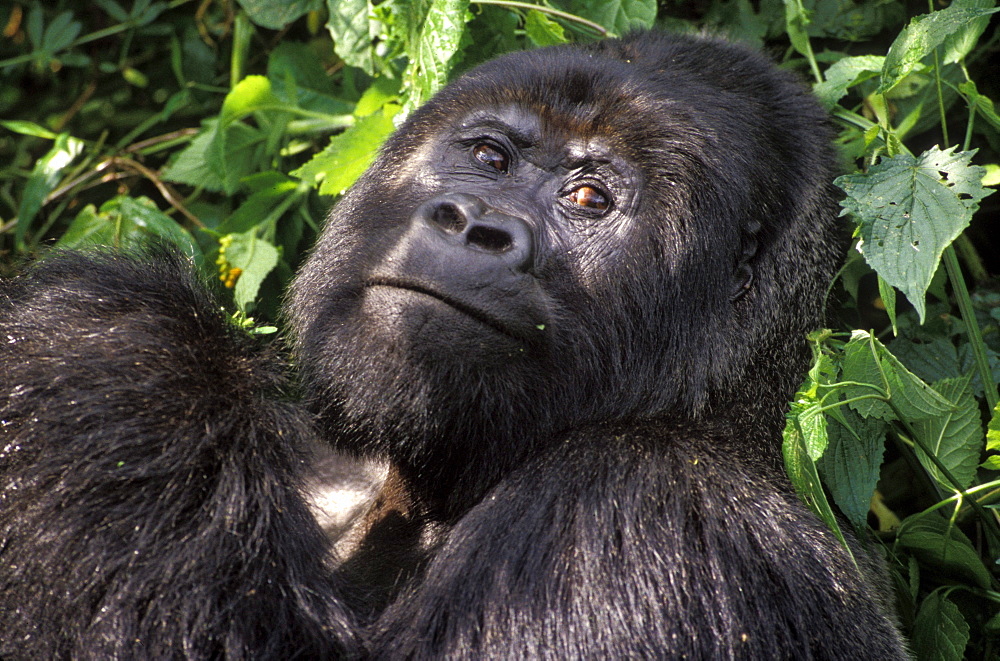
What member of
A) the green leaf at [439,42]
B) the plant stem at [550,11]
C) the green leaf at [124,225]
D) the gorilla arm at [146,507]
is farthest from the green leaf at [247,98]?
the gorilla arm at [146,507]

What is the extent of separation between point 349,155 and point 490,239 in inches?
63.5

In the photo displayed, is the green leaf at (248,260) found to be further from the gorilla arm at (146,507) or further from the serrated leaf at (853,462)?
the serrated leaf at (853,462)

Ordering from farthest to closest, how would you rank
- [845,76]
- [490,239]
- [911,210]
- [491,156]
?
[845,76] → [491,156] → [911,210] → [490,239]

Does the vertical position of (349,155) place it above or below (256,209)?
above

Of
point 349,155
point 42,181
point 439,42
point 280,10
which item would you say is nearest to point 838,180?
point 439,42

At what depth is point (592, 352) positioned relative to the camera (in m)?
3.12

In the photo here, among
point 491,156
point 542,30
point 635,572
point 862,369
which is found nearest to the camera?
point 635,572

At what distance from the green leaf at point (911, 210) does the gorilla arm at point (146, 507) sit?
177cm

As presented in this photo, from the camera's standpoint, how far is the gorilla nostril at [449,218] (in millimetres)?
2912

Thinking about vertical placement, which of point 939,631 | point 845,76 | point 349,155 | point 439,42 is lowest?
point 939,631

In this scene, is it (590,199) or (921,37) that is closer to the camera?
(590,199)

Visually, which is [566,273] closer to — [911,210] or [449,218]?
[449,218]

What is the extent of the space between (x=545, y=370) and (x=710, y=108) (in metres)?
0.98

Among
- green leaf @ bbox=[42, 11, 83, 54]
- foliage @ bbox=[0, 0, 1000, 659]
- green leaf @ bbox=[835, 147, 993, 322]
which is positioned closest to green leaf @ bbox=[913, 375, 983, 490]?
foliage @ bbox=[0, 0, 1000, 659]
